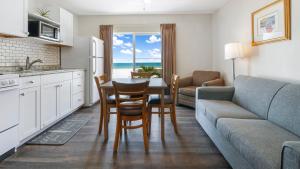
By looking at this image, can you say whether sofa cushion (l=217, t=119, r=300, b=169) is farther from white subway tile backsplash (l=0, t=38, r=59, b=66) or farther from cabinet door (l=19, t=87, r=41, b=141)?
white subway tile backsplash (l=0, t=38, r=59, b=66)

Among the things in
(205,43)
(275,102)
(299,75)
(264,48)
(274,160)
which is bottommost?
(274,160)

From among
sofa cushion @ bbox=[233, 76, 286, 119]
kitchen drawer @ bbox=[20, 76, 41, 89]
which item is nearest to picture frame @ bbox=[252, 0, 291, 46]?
sofa cushion @ bbox=[233, 76, 286, 119]

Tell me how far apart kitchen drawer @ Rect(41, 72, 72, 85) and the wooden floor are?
Result: 0.92 m

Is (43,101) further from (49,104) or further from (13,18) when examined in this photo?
(13,18)

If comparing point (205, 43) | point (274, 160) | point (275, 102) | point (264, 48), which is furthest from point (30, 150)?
point (205, 43)

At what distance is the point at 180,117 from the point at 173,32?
2.78m

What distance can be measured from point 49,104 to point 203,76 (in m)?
3.62

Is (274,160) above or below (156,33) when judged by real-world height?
below

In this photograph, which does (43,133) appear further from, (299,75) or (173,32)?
(173,32)

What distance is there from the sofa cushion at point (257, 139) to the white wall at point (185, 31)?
13.5 ft

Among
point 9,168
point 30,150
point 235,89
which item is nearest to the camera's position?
point 9,168

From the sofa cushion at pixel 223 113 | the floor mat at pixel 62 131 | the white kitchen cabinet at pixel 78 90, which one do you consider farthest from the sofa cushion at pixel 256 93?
the white kitchen cabinet at pixel 78 90

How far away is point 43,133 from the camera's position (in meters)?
→ 3.36

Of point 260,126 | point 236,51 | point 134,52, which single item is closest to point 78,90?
point 134,52
